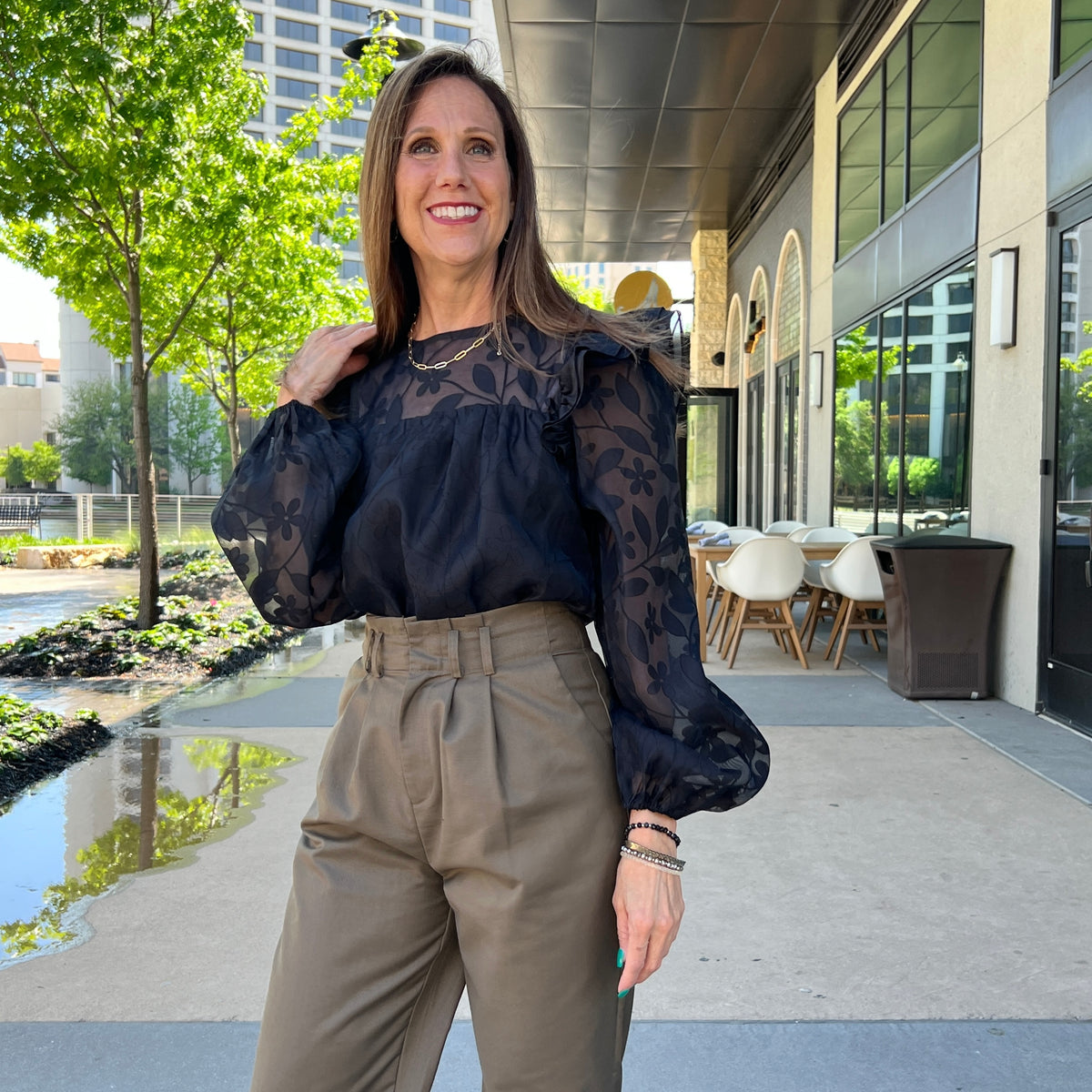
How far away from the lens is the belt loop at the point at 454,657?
1460 millimetres

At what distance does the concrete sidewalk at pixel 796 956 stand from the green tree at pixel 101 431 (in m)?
52.8

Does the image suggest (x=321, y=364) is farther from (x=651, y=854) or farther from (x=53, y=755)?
(x=53, y=755)

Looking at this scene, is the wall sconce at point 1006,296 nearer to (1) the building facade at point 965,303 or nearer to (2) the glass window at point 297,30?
(1) the building facade at point 965,303

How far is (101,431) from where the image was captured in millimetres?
54656

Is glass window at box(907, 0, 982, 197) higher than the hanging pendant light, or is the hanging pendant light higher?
the hanging pendant light

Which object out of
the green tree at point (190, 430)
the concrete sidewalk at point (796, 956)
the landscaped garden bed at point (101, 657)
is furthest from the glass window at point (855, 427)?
the green tree at point (190, 430)

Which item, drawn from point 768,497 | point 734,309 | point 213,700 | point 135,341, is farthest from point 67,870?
point 734,309

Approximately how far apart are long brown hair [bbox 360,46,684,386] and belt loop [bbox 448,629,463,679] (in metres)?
0.41

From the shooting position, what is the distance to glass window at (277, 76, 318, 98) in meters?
77.6

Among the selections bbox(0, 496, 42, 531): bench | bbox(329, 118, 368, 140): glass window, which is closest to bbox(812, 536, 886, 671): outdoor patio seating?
bbox(0, 496, 42, 531): bench

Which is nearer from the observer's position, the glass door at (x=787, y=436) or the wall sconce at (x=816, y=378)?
the wall sconce at (x=816, y=378)

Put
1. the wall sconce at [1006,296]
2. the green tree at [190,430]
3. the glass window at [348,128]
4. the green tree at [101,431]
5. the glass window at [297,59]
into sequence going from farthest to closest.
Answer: the glass window at [348,128]
the glass window at [297,59]
the green tree at [190,430]
the green tree at [101,431]
the wall sconce at [1006,296]

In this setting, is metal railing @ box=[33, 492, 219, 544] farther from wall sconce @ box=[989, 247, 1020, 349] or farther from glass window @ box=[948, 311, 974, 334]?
wall sconce @ box=[989, 247, 1020, 349]

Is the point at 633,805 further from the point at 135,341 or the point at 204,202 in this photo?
the point at 204,202
